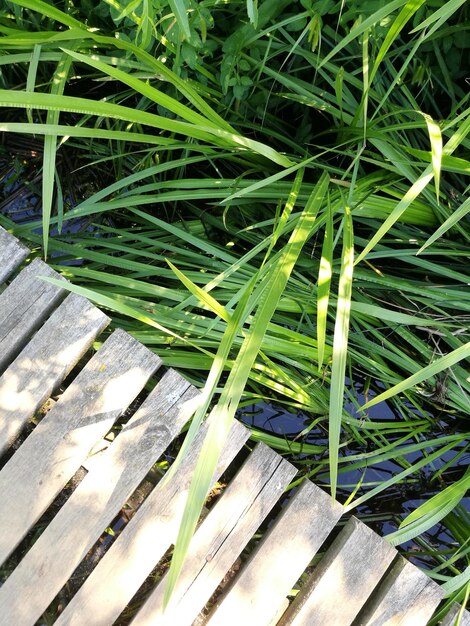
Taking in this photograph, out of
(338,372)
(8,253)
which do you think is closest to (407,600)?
(338,372)

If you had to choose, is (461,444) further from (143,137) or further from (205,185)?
(143,137)

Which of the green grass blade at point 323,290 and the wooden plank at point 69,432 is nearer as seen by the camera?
the green grass blade at point 323,290

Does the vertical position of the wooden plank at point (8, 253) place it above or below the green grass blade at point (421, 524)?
below

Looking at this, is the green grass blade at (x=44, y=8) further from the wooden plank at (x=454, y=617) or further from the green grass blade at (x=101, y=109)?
the wooden plank at (x=454, y=617)

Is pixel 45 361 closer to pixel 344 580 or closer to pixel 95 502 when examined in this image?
pixel 95 502

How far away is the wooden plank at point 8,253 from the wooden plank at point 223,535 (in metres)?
0.79

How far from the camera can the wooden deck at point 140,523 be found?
4.72 ft

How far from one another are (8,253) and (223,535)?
2.96 ft

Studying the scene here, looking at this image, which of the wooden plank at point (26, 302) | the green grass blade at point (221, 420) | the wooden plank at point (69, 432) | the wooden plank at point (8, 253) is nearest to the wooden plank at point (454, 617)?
the green grass blade at point (221, 420)

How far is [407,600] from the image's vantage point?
1487 millimetres

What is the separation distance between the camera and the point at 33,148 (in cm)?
199

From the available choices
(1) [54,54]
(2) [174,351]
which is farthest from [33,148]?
(2) [174,351]

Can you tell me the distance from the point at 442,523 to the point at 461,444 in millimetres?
234

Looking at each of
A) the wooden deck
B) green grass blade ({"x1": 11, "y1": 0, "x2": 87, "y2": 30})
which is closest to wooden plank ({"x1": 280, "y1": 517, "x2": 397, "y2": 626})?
the wooden deck
